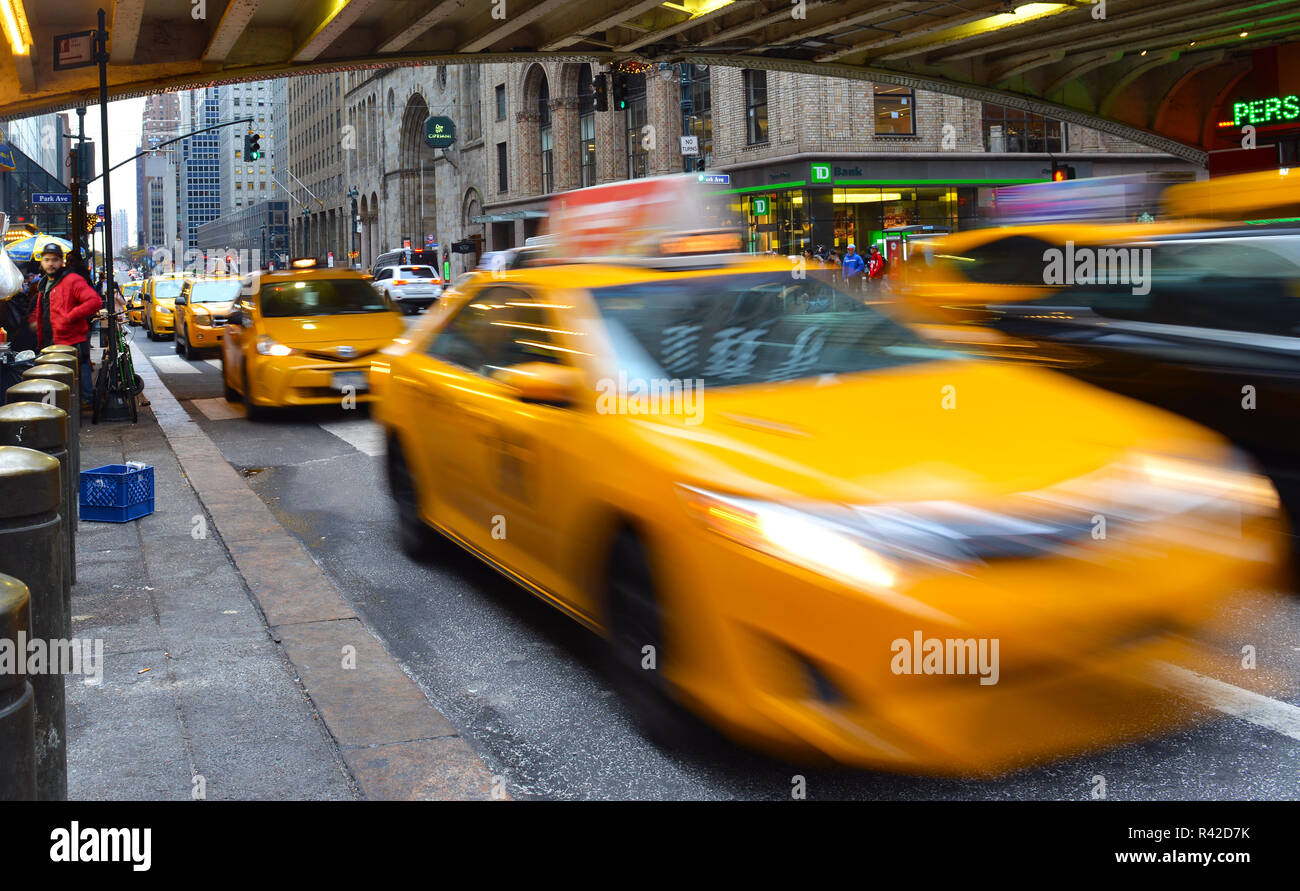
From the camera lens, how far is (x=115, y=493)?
7551 millimetres

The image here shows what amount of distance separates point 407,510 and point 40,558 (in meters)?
3.32

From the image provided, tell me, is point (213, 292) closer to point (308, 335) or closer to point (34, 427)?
point (308, 335)

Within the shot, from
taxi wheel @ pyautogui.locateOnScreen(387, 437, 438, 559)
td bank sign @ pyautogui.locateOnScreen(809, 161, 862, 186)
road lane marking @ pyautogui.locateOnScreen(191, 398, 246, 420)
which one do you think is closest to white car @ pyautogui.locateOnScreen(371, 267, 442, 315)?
td bank sign @ pyautogui.locateOnScreen(809, 161, 862, 186)

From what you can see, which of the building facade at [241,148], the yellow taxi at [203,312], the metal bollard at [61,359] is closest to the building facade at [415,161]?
the yellow taxi at [203,312]

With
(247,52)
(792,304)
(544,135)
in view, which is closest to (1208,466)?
(792,304)

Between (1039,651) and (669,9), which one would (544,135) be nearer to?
(669,9)

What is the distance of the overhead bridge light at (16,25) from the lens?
1254 centimetres

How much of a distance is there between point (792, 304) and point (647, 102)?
143 feet

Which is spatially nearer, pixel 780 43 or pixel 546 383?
pixel 546 383

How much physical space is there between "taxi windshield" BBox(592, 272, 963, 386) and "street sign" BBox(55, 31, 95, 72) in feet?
42.8

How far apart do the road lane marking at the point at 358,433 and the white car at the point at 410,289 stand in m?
25.4

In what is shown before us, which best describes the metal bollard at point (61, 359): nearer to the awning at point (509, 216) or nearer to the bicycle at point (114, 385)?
the bicycle at point (114, 385)

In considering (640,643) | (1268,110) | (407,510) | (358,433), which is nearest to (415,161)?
(1268,110)

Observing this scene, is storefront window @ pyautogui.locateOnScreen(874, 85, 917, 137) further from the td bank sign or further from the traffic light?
the traffic light
